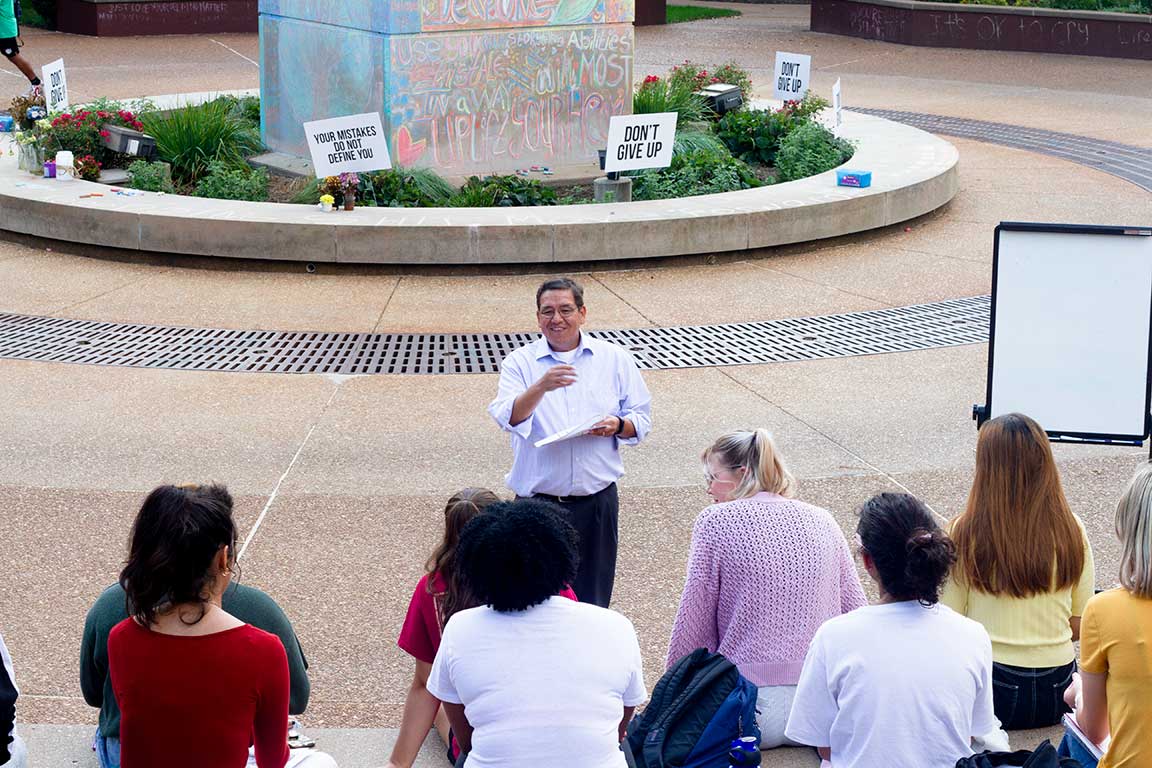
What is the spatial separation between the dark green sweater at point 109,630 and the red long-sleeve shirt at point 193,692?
42 cm

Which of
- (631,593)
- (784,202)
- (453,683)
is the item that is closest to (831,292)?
(784,202)

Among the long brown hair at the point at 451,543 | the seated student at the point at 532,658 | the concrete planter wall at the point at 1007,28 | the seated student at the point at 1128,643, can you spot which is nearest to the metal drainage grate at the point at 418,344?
the long brown hair at the point at 451,543

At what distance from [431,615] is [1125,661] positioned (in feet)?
6.39

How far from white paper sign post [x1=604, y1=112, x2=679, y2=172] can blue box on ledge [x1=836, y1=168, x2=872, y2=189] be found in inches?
60.4

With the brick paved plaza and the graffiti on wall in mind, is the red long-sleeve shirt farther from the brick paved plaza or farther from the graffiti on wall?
the graffiti on wall

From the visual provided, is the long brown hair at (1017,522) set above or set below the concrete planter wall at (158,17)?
below

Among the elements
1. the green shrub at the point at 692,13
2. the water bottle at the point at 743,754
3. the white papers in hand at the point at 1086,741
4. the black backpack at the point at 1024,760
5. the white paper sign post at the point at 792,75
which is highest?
the green shrub at the point at 692,13

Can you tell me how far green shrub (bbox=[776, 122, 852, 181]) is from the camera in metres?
13.1

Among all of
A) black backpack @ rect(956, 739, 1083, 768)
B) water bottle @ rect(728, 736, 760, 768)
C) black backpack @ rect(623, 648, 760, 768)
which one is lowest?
water bottle @ rect(728, 736, 760, 768)

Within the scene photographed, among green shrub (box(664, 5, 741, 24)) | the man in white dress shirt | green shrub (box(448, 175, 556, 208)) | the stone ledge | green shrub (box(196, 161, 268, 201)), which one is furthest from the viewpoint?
green shrub (box(664, 5, 741, 24))

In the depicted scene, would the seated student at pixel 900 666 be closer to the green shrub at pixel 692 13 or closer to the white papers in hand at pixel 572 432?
the white papers in hand at pixel 572 432

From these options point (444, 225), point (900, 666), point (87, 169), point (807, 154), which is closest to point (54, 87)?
point (87, 169)

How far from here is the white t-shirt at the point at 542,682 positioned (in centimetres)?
337

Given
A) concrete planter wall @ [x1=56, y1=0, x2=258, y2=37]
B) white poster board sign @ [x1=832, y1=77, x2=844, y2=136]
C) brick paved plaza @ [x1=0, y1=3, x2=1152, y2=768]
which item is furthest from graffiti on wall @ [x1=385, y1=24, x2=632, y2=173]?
concrete planter wall @ [x1=56, y1=0, x2=258, y2=37]
